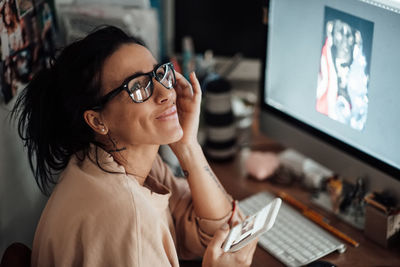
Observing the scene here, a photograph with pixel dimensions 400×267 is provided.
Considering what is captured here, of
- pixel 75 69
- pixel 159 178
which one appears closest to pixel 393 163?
pixel 159 178

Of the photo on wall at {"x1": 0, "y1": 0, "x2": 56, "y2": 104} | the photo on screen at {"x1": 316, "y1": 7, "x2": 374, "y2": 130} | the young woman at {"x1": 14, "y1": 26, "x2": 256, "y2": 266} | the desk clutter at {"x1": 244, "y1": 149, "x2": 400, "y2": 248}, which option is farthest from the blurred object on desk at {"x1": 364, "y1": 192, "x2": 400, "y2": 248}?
the photo on wall at {"x1": 0, "y1": 0, "x2": 56, "y2": 104}

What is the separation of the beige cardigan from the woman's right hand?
7cm

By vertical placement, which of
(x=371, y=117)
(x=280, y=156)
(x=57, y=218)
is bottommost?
(x=280, y=156)

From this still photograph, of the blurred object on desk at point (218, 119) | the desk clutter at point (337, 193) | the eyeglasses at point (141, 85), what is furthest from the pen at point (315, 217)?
the eyeglasses at point (141, 85)

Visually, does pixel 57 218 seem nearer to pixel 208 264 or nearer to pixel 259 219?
pixel 208 264

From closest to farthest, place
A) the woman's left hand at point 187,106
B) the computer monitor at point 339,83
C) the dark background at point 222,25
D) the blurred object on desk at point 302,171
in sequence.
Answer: the computer monitor at point 339,83, the woman's left hand at point 187,106, the blurred object on desk at point 302,171, the dark background at point 222,25

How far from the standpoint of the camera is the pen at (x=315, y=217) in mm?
1217

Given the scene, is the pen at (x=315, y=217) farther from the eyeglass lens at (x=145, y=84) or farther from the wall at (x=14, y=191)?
the wall at (x=14, y=191)

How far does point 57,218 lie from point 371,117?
0.71 meters

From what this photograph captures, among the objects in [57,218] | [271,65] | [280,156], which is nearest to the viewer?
[57,218]

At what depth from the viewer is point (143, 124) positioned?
103 cm

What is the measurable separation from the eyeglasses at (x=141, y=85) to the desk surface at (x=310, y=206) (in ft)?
1.52

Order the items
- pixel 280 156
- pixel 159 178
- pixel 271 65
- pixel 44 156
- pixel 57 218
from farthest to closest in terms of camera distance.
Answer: pixel 280 156, pixel 271 65, pixel 159 178, pixel 44 156, pixel 57 218

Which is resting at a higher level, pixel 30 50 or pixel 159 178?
pixel 30 50
